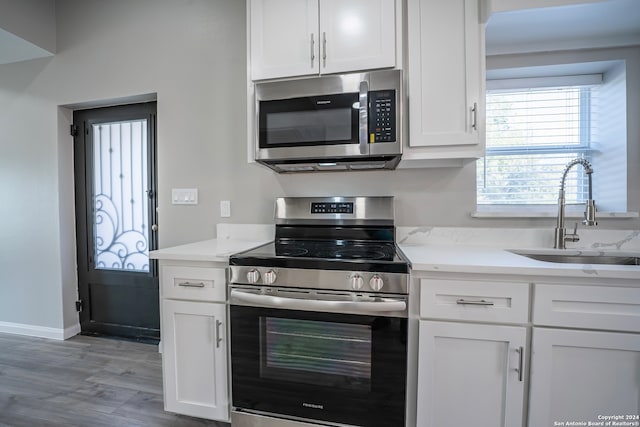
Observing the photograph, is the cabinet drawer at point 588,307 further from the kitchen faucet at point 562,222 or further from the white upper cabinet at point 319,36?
the white upper cabinet at point 319,36

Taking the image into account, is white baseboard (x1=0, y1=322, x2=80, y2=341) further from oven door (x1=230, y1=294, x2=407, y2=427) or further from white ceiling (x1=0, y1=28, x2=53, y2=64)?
white ceiling (x1=0, y1=28, x2=53, y2=64)

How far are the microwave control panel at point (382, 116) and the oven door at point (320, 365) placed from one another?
0.84 meters

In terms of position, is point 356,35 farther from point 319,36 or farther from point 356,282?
point 356,282

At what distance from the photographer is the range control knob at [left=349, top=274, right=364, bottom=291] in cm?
122

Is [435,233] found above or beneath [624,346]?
above

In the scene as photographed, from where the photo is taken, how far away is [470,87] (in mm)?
1446

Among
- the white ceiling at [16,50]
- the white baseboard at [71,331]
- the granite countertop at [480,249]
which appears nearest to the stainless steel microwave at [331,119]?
the granite countertop at [480,249]

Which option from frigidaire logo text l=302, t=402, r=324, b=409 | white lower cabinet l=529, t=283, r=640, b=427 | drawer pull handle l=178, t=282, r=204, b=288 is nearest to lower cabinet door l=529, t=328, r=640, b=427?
white lower cabinet l=529, t=283, r=640, b=427

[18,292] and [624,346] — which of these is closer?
[624,346]

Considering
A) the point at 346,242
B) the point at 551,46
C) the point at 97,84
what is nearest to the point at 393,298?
the point at 346,242

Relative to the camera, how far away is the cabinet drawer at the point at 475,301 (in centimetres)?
117

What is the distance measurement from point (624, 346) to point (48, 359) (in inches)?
136

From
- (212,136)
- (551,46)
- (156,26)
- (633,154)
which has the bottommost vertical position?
(633,154)

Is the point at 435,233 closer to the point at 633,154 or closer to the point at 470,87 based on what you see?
the point at 470,87
